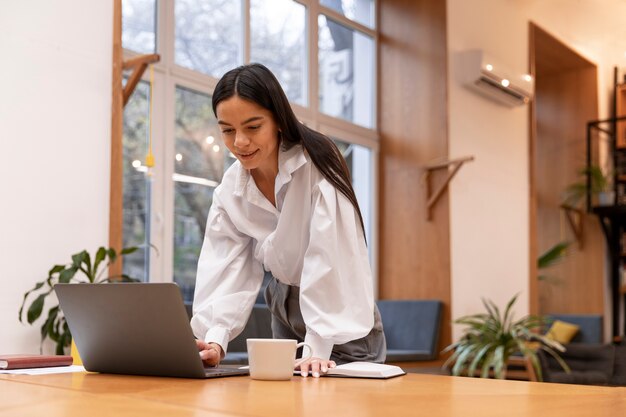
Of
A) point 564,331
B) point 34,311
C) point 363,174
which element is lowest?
point 564,331

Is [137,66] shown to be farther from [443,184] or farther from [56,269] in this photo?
[443,184]

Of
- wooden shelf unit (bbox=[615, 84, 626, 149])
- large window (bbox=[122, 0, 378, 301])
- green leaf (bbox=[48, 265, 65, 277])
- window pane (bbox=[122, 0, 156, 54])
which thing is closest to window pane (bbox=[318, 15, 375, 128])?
large window (bbox=[122, 0, 378, 301])

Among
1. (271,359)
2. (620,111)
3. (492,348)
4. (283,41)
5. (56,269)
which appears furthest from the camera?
(620,111)

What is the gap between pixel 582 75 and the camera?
26.7ft

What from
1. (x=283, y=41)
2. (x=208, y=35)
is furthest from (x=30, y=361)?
(x=283, y=41)

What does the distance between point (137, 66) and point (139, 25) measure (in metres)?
0.85

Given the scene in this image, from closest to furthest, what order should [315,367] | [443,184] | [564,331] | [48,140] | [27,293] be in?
[315,367] → [27,293] → [48,140] → [443,184] → [564,331]

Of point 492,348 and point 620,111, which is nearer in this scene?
point 492,348

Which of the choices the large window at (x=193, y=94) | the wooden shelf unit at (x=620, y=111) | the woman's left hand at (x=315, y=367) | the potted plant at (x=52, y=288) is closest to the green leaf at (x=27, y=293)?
the potted plant at (x=52, y=288)

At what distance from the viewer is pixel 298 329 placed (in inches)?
Answer: 70.9

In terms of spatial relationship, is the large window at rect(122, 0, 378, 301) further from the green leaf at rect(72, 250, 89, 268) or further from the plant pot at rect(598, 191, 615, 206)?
the plant pot at rect(598, 191, 615, 206)

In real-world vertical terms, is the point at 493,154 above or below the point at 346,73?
below

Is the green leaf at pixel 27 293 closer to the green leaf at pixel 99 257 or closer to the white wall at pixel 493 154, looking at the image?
the green leaf at pixel 99 257

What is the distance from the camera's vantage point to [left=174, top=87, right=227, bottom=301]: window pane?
4.61 meters
